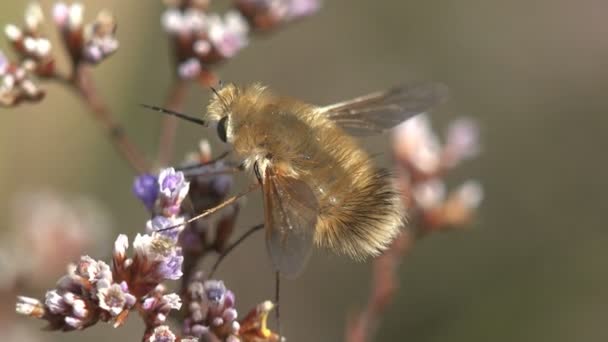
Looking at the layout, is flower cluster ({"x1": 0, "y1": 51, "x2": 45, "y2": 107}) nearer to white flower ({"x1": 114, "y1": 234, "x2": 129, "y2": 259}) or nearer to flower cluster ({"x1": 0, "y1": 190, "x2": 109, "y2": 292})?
white flower ({"x1": 114, "y1": 234, "x2": 129, "y2": 259})

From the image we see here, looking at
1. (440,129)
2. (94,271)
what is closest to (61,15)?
(94,271)

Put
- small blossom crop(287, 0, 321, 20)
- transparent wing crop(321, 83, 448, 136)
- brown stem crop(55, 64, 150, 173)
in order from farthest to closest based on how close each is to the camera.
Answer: small blossom crop(287, 0, 321, 20), brown stem crop(55, 64, 150, 173), transparent wing crop(321, 83, 448, 136)

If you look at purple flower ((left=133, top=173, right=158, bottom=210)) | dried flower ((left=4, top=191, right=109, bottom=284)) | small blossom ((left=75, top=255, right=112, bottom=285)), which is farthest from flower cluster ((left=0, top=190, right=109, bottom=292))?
small blossom ((left=75, top=255, right=112, bottom=285))

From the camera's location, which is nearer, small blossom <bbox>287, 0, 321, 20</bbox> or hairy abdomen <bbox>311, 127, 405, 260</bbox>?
hairy abdomen <bbox>311, 127, 405, 260</bbox>

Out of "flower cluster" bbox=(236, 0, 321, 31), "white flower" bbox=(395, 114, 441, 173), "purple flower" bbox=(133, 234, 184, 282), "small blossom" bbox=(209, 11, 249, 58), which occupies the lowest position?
"purple flower" bbox=(133, 234, 184, 282)

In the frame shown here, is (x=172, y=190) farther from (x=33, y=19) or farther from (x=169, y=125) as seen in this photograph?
(x=33, y=19)

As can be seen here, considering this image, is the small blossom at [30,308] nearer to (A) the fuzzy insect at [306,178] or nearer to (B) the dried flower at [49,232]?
(A) the fuzzy insect at [306,178]

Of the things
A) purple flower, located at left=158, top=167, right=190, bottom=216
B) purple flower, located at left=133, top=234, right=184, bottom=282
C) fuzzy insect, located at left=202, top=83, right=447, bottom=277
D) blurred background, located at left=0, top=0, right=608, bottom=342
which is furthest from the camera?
blurred background, located at left=0, top=0, right=608, bottom=342

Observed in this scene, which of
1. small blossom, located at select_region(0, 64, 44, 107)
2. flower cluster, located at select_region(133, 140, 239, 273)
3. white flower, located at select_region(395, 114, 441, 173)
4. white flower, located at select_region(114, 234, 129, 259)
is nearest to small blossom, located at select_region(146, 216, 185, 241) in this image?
flower cluster, located at select_region(133, 140, 239, 273)

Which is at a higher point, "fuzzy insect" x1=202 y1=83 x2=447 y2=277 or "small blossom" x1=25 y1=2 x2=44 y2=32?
"small blossom" x1=25 y1=2 x2=44 y2=32
